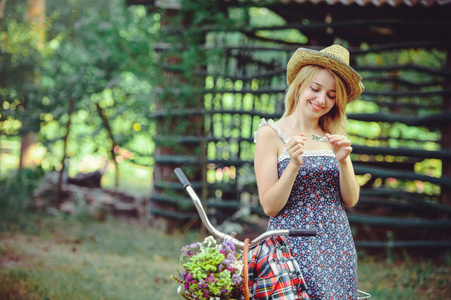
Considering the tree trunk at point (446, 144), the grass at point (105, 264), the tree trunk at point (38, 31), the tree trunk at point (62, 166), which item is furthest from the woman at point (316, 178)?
the tree trunk at point (38, 31)

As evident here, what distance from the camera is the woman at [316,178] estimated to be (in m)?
2.23

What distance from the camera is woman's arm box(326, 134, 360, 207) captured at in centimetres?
222

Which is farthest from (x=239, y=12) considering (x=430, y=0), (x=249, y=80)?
(x=430, y=0)

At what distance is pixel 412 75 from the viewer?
40.7 feet

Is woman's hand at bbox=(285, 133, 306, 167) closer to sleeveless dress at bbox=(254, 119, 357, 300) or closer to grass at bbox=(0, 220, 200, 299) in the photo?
sleeveless dress at bbox=(254, 119, 357, 300)

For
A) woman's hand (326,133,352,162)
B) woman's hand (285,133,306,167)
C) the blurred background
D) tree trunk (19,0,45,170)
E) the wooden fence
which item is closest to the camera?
woman's hand (285,133,306,167)

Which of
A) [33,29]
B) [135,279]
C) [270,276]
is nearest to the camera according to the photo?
[270,276]

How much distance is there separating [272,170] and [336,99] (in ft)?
1.77

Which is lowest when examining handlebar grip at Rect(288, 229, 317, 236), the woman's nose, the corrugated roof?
handlebar grip at Rect(288, 229, 317, 236)

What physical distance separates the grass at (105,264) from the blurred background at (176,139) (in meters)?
0.03

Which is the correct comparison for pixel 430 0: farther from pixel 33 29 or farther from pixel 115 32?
pixel 33 29

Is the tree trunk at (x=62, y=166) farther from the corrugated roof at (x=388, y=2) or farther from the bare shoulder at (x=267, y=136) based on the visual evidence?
the bare shoulder at (x=267, y=136)

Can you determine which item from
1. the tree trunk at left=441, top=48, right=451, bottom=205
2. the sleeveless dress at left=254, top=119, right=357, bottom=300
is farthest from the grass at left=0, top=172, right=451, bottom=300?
the sleeveless dress at left=254, top=119, right=357, bottom=300

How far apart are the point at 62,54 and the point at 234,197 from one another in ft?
17.8
